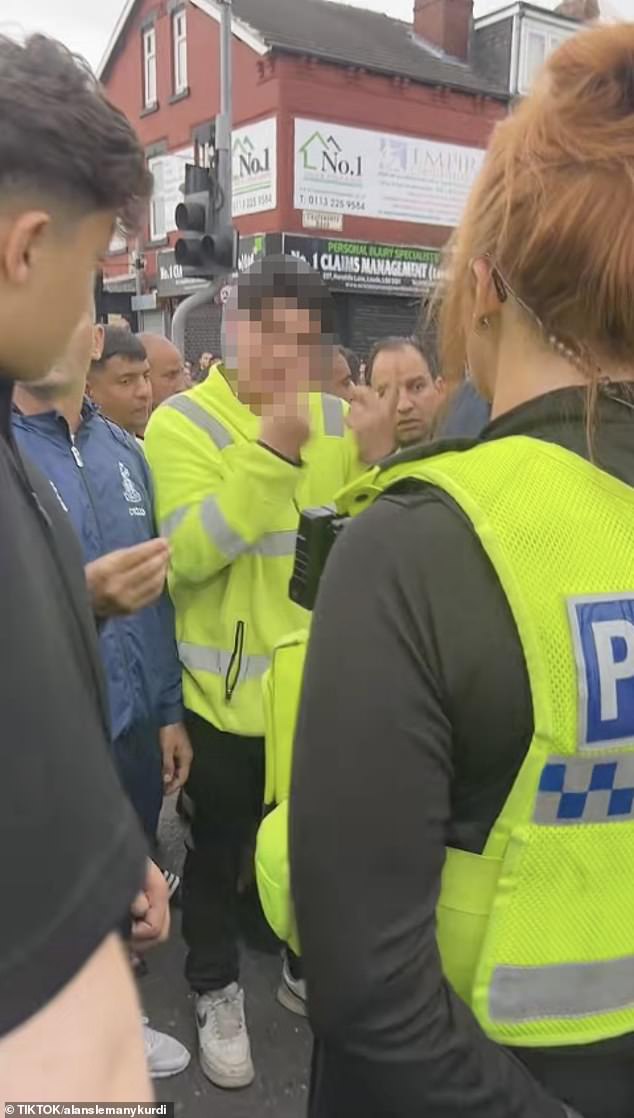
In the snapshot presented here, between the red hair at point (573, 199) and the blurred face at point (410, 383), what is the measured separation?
2159 mm

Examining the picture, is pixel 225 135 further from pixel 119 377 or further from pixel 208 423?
pixel 208 423

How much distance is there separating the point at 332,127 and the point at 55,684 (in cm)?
1884

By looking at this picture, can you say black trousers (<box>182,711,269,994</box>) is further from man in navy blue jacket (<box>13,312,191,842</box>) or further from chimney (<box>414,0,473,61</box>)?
chimney (<box>414,0,473,61</box>)

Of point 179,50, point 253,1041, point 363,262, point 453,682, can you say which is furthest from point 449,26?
point 453,682

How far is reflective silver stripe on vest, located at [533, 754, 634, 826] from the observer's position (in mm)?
880

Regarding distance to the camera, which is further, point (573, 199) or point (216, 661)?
point (216, 661)

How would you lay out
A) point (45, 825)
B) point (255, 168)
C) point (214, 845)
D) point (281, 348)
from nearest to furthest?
point (45, 825) → point (281, 348) → point (214, 845) → point (255, 168)

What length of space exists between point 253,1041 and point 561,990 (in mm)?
1865

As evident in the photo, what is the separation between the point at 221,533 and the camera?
215 centimetres

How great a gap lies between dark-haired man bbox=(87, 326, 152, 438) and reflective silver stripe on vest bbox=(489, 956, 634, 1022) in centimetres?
310

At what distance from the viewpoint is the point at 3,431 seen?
1.10 meters

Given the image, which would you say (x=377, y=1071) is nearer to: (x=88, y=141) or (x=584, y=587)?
(x=584, y=587)

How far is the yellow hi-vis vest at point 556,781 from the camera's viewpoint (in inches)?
34.0

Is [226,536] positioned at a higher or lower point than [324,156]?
lower
